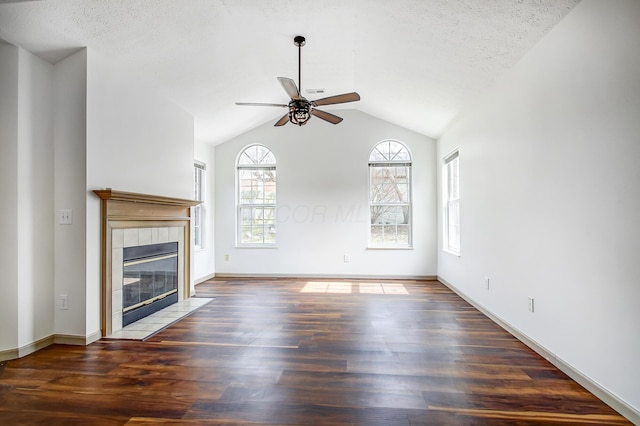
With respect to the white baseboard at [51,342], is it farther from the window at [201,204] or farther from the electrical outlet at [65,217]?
the window at [201,204]

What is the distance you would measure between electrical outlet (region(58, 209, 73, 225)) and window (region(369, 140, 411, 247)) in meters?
4.39

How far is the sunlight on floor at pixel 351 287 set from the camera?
4945 millimetres

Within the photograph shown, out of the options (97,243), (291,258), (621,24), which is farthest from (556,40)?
(291,258)

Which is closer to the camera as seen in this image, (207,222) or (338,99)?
(338,99)

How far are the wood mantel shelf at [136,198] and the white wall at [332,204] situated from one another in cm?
207

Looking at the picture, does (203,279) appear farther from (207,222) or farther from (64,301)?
(64,301)

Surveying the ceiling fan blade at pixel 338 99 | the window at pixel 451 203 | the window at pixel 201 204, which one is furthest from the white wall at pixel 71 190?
the window at pixel 451 203

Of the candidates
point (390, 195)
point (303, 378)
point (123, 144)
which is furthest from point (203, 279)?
point (303, 378)

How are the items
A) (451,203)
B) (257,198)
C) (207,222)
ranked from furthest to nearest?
1. (257,198)
2. (207,222)
3. (451,203)

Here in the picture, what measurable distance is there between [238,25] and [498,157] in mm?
2868

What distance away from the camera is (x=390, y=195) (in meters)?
6.00

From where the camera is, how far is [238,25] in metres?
3.12

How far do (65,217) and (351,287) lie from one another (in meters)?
3.77

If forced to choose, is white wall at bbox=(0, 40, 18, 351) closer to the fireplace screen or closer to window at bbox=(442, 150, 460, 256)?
the fireplace screen
